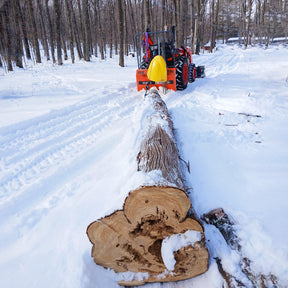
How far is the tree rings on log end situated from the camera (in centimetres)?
182

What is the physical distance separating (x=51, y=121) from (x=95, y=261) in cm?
410

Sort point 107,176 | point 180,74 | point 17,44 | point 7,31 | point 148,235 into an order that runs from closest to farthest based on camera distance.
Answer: point 148,235
point 107,176
point 180,74
point 7,31
point 17,44

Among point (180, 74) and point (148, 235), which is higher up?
point (180, 74)

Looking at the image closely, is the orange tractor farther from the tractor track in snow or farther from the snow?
the snow

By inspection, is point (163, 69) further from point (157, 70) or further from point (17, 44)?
point (17, 44)

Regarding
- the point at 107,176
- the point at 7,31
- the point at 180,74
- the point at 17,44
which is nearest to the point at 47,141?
the point at 107,176

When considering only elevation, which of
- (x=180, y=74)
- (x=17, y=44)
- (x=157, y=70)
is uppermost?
(x=17, y=44)

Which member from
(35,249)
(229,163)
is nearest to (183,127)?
(229,163)

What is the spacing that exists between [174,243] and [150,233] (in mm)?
222

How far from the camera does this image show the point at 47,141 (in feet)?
14.5

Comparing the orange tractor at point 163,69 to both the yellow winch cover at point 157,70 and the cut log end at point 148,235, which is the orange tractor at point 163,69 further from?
the cut log end at point 148,235

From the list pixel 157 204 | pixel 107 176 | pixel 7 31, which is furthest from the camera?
pixel 7 31

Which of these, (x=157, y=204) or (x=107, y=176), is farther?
(x=107, y=176)

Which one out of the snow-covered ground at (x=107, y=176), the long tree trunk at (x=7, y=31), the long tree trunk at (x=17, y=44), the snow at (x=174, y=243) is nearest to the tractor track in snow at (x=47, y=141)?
the snow-covered ground at (x=107, y=176)
